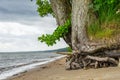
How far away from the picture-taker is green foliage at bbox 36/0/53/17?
2816 centimetres

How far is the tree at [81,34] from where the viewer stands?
2259 centimetres

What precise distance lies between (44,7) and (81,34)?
5.16 metres

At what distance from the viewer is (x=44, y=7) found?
2830 centimetres

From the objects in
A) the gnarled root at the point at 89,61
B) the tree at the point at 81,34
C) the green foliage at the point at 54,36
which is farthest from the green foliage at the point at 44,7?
the gnarled root at the point at 89,61

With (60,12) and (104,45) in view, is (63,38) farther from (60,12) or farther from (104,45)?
(104,45)

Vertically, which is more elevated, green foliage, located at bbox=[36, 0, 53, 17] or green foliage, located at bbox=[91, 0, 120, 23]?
green foliage, located at bbox=[36, 0, 53, 17]

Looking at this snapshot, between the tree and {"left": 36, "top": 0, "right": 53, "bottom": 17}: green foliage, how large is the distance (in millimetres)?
1614

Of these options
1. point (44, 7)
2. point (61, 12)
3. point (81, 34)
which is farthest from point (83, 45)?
point (44, 7)

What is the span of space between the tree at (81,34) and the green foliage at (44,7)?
161cm

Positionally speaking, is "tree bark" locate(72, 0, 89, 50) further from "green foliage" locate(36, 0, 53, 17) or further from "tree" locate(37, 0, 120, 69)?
"green foliage" locate(36, 0, 53, 17)

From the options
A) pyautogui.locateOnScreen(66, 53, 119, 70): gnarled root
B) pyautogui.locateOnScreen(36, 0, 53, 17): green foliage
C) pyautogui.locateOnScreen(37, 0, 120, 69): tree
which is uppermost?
pyautogui.locateOnScreen(36, 0, 53, 17): green foliage

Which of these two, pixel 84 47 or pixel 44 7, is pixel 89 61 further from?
pixel 44 7

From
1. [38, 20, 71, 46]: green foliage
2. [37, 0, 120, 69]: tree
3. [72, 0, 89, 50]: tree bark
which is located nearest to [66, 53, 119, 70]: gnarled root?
[37, 0, 120, 69]: tree

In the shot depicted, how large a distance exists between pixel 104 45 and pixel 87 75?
354cm
